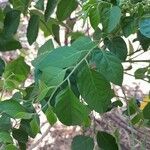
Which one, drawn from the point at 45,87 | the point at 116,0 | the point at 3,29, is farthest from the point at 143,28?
the point at 3,29

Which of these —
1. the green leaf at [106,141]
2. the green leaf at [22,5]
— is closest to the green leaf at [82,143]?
the green leaf at [106,141]

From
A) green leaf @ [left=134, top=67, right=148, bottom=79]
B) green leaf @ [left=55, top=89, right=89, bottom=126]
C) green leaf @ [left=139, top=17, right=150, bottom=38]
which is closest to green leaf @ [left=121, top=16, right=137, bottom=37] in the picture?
green leaf @ [left=139, top=17, right=150, bottom=38]

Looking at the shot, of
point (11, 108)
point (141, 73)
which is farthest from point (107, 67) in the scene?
point (141, 73)

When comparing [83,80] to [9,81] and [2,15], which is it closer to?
[9,81]

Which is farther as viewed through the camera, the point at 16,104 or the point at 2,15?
the point at 2,15

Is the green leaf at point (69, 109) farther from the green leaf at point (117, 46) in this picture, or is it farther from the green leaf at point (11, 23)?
the green leaf at point (11, 23)

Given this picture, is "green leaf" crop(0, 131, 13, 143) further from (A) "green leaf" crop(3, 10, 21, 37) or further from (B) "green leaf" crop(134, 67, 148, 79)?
(B) "green leaf" crop(134, 67, 148, 79)
